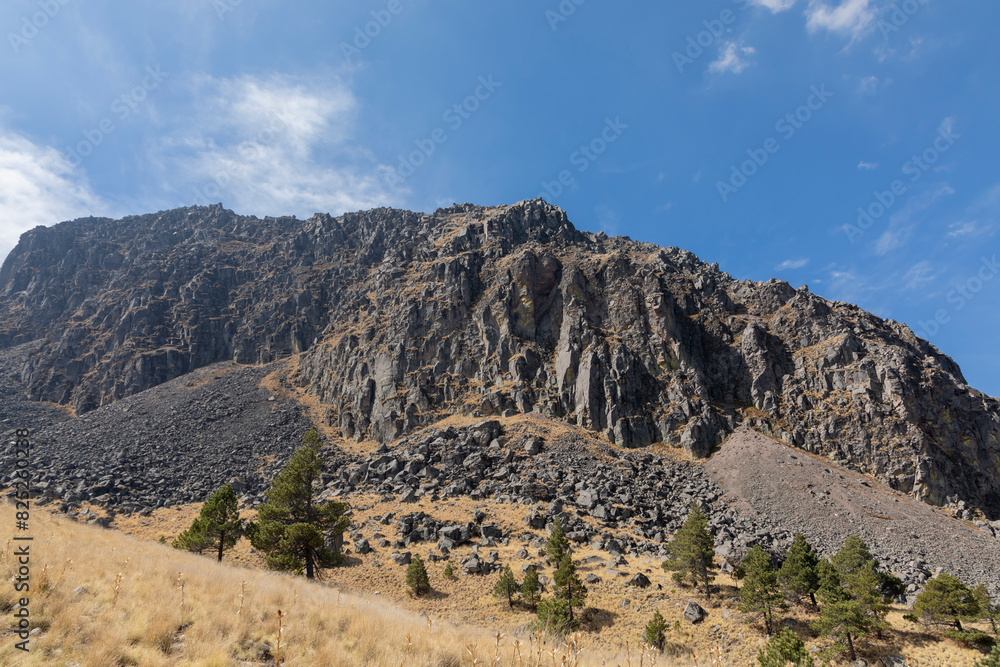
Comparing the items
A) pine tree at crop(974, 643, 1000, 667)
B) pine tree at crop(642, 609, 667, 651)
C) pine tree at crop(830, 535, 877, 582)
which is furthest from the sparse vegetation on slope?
pine tree at crop(830, 535, 877, 582)

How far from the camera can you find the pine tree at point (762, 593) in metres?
26.0

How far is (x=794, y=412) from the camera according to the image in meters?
62.6

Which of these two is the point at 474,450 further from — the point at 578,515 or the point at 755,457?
the point at 755,457

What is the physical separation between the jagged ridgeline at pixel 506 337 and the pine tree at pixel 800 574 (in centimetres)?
2834

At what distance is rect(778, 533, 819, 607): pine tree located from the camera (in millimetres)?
29281

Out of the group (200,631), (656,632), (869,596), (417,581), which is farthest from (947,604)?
(200,631)

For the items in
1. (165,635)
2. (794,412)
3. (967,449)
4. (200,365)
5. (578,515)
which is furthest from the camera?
(200,365)

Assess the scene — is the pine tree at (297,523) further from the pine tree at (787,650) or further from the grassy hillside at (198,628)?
the pine tree at (787,650)

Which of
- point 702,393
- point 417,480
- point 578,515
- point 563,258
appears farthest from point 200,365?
point 702,393

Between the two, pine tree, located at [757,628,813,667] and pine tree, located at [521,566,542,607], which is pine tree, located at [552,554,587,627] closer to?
pine tree, located at [521,566,542,607]

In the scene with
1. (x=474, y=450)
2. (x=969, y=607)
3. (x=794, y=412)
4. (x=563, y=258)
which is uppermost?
(x=563, y=258)

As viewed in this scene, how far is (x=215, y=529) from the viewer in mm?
31469

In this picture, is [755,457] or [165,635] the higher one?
[755,457]

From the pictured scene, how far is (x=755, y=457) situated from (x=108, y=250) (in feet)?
608
